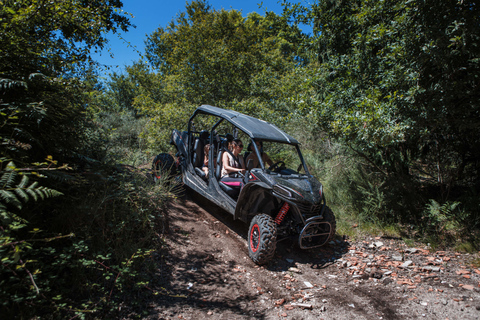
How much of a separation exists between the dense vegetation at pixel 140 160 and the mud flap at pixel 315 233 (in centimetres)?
158

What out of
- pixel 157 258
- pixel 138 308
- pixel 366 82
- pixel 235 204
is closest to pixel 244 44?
pixel 366 82

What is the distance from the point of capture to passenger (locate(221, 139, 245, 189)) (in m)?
4.88

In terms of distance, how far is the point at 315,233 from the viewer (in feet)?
14.4

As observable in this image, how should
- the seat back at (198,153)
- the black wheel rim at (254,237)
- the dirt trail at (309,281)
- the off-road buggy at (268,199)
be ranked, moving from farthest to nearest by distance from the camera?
the seat back at (198,153), the black wheel rim at (254,237), the off-road buggy at (268,199), the dirt trail at (309,281)

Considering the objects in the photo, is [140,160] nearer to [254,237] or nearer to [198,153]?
[198,153]

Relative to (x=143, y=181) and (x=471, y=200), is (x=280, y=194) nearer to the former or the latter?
(x=143, y=181)

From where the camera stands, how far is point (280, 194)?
406 centimetres

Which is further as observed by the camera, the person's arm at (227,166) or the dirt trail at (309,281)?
the person's arm at (227,166)

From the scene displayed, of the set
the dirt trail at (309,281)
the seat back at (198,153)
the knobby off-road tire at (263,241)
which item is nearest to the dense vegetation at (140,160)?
the dirt trail at (309,281)

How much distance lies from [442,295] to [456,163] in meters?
3.79

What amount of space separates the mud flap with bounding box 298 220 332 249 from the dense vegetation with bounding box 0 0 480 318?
5.19 feet

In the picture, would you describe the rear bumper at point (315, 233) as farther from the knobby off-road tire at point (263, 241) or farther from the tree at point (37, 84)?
the tree at point (37, 84)

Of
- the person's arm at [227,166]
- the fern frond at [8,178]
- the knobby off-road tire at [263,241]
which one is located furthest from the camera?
the person's arm at [227,166]

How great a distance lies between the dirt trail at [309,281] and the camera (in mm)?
A: 3047
